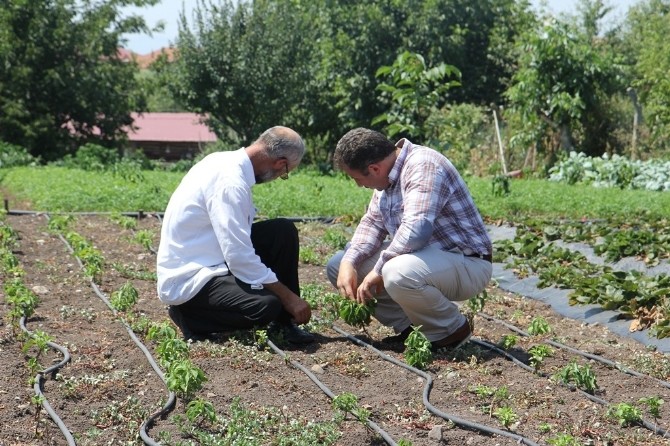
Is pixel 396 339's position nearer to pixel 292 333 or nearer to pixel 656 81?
pixel 292 333

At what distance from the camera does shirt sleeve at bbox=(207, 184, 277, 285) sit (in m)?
5.05

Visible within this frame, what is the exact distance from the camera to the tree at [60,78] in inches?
890

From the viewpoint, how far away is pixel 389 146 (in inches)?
196

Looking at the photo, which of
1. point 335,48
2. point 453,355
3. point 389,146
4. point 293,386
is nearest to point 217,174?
point 389,146

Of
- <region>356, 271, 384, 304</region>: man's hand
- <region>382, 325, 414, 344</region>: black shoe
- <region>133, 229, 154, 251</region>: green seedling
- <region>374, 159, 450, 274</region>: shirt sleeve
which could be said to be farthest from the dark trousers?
<region>133, 229, 154, 251</region>: green seedling

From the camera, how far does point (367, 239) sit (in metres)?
5.39

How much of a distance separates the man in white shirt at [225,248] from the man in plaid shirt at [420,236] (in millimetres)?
347

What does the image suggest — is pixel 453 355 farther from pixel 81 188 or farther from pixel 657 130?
pixel 657 130

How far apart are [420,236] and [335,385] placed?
0.84 m

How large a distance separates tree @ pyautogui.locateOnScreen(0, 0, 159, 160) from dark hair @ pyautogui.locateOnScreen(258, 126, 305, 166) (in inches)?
717

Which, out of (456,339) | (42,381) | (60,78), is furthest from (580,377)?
(60,78)

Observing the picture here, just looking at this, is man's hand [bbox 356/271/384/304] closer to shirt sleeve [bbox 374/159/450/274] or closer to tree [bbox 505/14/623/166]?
shirt sleeve [bbox 374/159/450/274]

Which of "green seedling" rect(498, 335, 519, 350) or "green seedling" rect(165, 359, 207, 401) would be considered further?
"green seedling" rect(498, 335, 519, 350)

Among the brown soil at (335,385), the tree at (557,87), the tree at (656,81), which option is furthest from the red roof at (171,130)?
the brown soil at (335,385)
